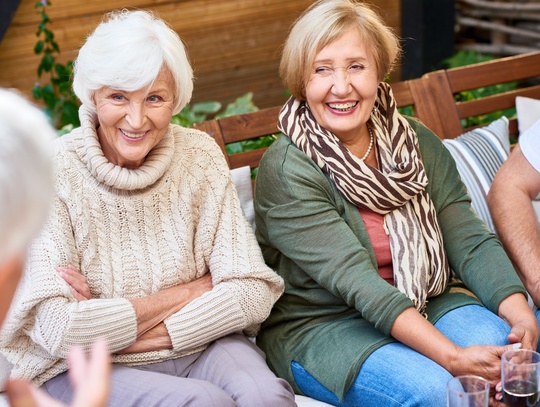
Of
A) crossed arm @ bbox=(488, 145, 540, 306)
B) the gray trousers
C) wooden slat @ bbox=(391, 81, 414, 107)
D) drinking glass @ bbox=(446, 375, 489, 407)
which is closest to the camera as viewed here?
drinking glass @ bbox=(446, 375, 489, 407)

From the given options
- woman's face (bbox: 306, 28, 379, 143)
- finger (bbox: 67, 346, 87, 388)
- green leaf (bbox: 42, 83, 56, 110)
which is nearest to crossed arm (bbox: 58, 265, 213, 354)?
woman's face (bbox: 306, 28, 379, 143)

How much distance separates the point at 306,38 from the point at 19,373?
1.22 metres

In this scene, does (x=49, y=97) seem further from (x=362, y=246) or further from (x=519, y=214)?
(x=519, y=214)

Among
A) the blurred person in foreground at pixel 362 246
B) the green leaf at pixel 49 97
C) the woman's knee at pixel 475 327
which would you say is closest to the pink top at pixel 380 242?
the blurred person in foreground at pixel 362 246

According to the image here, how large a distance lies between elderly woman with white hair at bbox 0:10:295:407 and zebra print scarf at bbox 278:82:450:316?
0.29 m

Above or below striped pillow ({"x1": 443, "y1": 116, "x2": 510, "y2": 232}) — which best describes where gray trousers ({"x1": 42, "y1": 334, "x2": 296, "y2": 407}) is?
below

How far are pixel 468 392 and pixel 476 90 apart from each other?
3040 millimetres

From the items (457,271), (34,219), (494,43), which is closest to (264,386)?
(457,271)

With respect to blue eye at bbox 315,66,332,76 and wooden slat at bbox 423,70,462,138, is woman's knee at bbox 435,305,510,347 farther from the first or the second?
wooden slat at bbox 423,70,462,138

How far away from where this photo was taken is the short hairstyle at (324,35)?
266 cm

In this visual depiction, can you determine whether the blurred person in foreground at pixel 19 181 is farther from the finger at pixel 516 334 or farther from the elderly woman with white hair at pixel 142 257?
the finger at pixel 516 334

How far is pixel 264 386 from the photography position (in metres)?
2.34

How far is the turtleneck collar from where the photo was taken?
245 centimetres

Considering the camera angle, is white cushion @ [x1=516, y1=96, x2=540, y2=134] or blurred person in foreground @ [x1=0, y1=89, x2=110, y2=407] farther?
white cushion @ [x1=516, y1=96, x2=540, y2=134]
